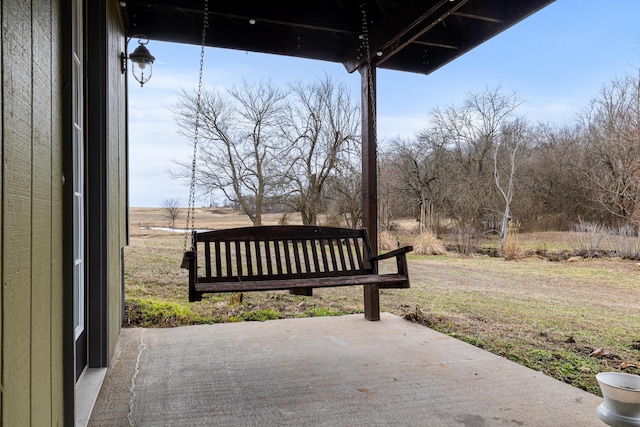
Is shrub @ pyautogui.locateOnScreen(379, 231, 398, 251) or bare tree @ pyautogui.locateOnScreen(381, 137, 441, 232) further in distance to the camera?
bare tree @ pyautogui.locateOnScreen(381, 137, 441, 232)

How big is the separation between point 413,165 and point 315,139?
12.9ft

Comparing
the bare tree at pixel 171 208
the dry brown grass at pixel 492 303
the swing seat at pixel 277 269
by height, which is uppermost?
the bare tree at pixel 171 208

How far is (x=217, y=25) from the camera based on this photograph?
3.49m

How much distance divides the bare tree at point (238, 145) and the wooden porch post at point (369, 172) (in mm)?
3498

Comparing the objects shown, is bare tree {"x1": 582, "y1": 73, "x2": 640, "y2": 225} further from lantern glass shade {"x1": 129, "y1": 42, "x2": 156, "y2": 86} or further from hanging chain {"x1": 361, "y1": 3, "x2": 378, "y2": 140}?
lantern glass shade {"x1": 129, "y1": 42, "x2": 156, "y2": 86}

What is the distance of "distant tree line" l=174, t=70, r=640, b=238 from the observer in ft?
22.9

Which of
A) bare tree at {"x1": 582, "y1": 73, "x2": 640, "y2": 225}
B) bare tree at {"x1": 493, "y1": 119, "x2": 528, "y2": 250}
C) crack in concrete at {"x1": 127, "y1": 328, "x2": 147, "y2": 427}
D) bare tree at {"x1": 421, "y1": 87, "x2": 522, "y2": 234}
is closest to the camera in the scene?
crack in concrete at {"x1": 127, "y1": 328, "x2": 147, "y2": 427}

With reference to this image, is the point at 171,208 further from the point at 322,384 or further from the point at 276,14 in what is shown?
the point at 322,384

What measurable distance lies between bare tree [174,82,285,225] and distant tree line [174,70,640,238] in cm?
2

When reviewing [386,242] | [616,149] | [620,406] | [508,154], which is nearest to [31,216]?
[620,406]

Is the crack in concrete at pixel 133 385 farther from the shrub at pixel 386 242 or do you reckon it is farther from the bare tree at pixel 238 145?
the shrub at pixel 386 242

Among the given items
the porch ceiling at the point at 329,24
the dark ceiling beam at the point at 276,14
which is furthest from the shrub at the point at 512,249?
the dark ceiling beam at the point at 276,14

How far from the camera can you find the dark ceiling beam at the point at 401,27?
291cm

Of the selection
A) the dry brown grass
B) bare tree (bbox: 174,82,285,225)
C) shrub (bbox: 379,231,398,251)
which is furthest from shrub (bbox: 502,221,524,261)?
bare tree (bbox: 174,82,285,225)
